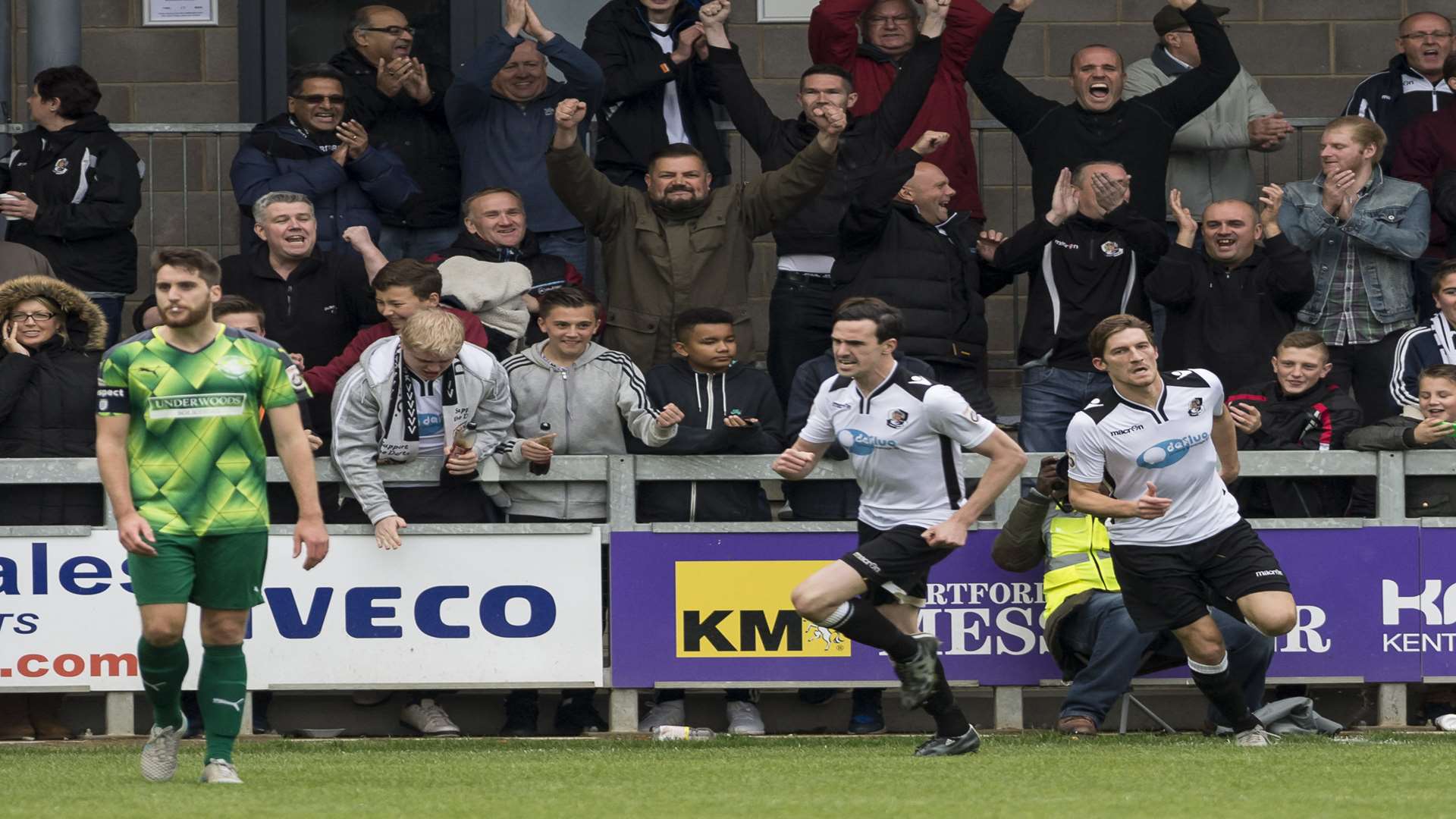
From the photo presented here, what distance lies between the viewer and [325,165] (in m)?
11.1

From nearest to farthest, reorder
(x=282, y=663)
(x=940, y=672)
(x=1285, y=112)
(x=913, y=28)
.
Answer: (x=940, y=672)
(x=282, y=663)
(x=913, y=28)
(x=1285, y=112)

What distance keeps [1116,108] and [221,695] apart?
19.5ft

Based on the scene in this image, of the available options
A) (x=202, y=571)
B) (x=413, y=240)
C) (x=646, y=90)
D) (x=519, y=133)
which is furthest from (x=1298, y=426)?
(x=202, y=571)

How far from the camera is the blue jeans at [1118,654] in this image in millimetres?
9242

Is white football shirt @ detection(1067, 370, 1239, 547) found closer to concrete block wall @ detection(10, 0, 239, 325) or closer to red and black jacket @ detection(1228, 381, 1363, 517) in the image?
red and black jacket @ detection(1228, 381, 1363, 517)

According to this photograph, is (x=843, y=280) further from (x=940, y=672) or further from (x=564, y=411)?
(x=940, y=672)

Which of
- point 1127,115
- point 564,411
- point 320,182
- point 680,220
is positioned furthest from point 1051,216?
point 320,182

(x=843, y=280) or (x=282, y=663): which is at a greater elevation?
(x=843, y=280)

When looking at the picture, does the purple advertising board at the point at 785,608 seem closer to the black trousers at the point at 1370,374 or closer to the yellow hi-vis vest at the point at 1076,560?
the yellow hi-vis vest at the point at 1076,560

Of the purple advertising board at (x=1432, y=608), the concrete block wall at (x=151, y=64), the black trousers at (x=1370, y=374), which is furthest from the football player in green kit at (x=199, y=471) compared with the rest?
the concrete block wall at (x=151, y=64)

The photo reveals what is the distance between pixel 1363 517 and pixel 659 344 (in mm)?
3403

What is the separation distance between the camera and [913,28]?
11711 millimetres

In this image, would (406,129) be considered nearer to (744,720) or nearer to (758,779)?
(744,720)

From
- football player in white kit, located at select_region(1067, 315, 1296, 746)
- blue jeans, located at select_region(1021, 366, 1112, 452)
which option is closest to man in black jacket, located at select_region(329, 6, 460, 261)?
blue jeans, located at select_region(1021, 366, 1112, 452)
